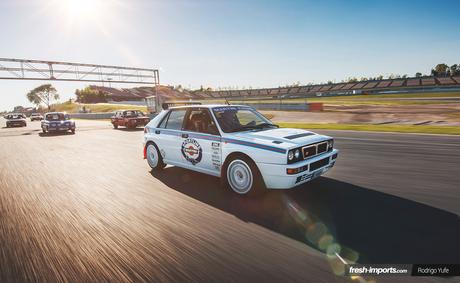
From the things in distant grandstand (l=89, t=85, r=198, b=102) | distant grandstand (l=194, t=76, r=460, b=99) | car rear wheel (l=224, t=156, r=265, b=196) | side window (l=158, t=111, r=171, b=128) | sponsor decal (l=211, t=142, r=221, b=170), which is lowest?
car rear wheel (l=224, t=156, r=265, b=196)

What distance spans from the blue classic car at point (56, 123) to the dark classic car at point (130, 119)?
3109mm

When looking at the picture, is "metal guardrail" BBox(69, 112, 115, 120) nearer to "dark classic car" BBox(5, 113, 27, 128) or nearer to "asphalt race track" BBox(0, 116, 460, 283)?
"dark classic car" BBox(5, 113, 27, 128)

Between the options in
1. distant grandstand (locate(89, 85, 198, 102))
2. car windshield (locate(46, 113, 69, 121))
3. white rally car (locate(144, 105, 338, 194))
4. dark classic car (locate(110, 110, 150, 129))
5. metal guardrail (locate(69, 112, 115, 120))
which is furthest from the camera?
distant grandstand (locate(89, 85, 198, 102))

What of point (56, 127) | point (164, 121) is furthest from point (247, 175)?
point (56, 127)

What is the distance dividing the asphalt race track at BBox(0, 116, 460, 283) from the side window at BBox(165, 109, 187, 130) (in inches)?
43.3

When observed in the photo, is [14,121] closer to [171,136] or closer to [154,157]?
[154,157]

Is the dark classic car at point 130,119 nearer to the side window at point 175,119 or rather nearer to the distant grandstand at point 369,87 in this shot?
the side window at point 175,119

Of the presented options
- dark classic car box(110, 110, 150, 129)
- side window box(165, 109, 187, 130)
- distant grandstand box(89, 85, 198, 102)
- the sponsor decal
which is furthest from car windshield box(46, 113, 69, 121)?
distant grandstand box(89, 85, 198, 102)

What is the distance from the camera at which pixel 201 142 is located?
498 centimetres

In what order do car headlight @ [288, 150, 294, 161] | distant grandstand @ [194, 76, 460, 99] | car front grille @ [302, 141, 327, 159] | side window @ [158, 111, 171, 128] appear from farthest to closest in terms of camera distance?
distant grandstand @ [194, 76, 460, 99]
side window @ [158, 111, 171, 128]
car front grille @ [302, 141, 327, 159]
car headlight @ [288, 150, 294, 161]

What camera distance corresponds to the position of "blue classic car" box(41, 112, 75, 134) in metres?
17.4

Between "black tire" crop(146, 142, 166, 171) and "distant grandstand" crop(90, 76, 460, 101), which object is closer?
"black tire" crop(146, 142, 166, 171)

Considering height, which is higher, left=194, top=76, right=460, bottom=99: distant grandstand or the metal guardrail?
left=194, top=76, right=460, bottom=99: distant grandstand

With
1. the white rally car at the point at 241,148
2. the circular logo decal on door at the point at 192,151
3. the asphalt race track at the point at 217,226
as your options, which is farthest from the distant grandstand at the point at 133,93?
the asphalt race track at the point at 217,226
